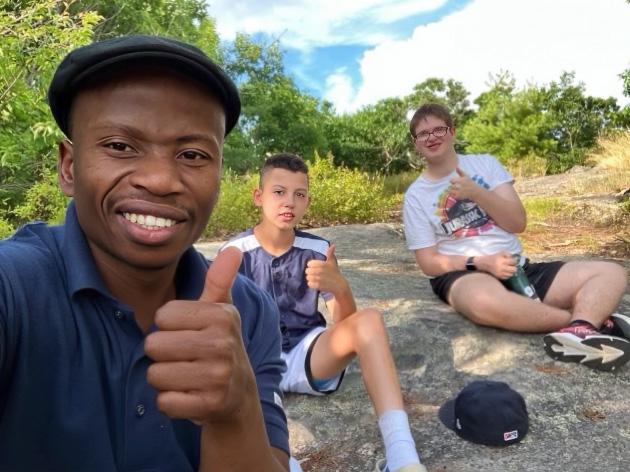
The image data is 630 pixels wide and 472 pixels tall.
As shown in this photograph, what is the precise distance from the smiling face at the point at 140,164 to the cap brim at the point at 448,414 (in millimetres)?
1822

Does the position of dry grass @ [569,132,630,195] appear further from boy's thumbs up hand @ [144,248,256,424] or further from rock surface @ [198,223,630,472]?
boy's thumbs up hand @ [144,248,256,424]

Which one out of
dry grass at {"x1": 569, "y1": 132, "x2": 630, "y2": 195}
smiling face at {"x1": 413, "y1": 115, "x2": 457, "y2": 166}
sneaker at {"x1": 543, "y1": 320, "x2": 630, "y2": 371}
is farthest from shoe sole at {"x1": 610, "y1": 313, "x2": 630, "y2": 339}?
dry grass at {"x1": 569, "y1": 132, "x2": 630, "y2": 195}

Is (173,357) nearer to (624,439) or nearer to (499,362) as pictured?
(624,439)

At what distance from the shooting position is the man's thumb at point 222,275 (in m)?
0.96

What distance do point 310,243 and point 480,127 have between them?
24.4 meters

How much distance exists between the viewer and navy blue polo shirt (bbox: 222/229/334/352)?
286 cm

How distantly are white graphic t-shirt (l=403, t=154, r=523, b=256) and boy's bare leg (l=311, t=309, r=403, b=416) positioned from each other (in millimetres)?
1207

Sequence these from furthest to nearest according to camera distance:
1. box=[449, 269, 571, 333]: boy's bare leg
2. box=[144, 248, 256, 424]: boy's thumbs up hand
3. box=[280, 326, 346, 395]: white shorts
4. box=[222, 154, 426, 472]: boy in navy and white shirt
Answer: box=[449, 269, 571, 333]: boy's bare leg < box=[280, 326, 346, 395]: white shorts < box=[222, 154, 426, 472]: boy in navy and white shirt < box=[144, 248, 256, 424]: boy's thumbs up hand

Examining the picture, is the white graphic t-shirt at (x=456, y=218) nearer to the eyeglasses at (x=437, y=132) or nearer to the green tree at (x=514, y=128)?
the eyeglasses at (x=437, y=132)

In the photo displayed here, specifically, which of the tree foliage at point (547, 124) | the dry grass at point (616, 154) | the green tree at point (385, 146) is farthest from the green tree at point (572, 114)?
the dry grass at point (616, 154)

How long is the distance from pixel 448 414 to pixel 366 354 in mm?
518

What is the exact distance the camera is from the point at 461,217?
357cm

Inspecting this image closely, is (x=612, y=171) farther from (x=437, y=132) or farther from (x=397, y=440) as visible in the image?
(x=397, y=440)

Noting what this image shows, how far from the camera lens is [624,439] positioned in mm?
2441
